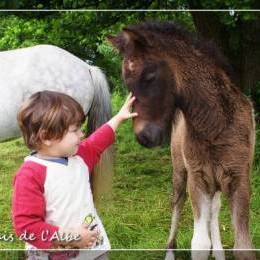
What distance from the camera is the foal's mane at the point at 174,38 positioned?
6.15 ft

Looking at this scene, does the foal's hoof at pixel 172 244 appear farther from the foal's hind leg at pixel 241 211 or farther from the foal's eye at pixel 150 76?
the foal's eye at pixel 150 76

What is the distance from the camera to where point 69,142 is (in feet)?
4.88

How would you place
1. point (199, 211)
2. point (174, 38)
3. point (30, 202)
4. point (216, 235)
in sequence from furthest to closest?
point (216, 235) → point (199, 211) → point (174, 38) → point (30, 202)

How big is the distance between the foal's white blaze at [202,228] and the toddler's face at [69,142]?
0.72m

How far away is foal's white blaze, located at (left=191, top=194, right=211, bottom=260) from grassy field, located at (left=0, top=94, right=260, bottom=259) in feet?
1.19

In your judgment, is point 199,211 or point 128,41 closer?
point 128,41

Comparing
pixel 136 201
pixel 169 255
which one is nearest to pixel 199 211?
pixel 169 255

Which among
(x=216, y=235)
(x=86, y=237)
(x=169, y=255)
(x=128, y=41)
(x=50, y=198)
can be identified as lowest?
(x=169, y=255)

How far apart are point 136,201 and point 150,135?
0.77 m

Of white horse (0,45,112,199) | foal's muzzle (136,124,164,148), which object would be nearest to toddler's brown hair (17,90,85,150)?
foal's muzzle (136,124,164,148)

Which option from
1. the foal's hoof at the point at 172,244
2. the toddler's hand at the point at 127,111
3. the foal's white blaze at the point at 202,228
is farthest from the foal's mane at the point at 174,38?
the foal's hoof at the point at 172,244

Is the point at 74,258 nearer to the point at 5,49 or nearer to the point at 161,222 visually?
the point at 161,222

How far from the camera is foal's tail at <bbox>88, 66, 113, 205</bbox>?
232 cm

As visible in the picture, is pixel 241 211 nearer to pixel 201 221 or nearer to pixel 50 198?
pixel 201 221
